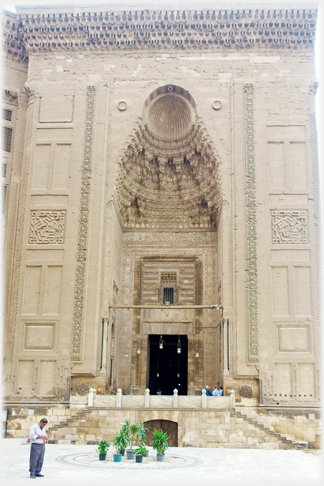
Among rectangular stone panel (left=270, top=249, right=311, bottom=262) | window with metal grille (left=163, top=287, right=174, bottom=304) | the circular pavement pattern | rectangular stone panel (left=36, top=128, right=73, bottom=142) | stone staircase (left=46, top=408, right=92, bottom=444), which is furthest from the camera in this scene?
window with metal grille (left=163, top=287, right=174, bottom=304)

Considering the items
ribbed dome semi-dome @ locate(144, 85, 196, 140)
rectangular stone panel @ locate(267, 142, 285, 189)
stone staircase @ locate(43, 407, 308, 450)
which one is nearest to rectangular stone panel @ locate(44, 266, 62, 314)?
stone staircase @ locate(43, 407, 308, 450)

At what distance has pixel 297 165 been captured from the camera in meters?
15.0

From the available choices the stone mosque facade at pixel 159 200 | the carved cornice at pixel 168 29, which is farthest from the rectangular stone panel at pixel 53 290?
the carved cornice at pixel 168 29

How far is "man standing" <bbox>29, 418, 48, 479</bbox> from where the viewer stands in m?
6.94

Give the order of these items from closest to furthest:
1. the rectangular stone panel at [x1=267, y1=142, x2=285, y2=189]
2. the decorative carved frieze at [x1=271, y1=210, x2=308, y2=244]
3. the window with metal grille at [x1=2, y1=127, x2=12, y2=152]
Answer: the decorative carved frieze at [x1=271, y1=210, x2=308, y2=244] < the rectangular stone panel at [x1=267, y1=142, x2=285, y2=189] < the window with metal grille at [x1=2, y1=127, x2=12, y2=152]

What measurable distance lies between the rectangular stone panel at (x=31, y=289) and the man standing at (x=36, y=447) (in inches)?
291

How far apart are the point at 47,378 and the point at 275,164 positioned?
8.72 meters

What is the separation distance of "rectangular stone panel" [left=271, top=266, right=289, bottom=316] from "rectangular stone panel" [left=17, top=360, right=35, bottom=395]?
662cm

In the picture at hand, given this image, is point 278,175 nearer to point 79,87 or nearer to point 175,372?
point 79,87

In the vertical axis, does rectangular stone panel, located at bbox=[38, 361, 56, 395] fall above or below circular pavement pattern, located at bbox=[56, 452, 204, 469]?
above

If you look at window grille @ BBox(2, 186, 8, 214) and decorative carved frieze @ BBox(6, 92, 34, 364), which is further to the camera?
window grille @ BBox(2, 186, 8, 214)

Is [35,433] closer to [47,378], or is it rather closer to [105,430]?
[105,430]

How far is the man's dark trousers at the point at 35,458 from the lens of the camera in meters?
6.97

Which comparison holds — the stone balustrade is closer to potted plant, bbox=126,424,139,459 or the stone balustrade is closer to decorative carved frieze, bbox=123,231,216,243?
potted plant, bbox=126,424,139,459
